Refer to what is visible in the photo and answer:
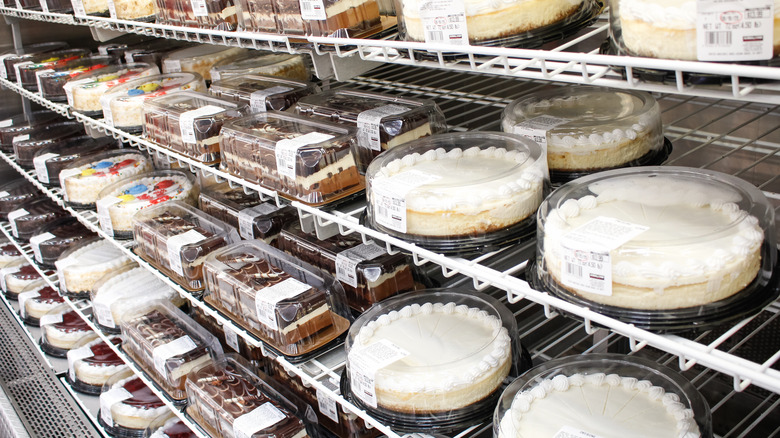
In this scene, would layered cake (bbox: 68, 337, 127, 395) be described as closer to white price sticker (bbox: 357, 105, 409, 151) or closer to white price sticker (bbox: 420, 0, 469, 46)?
white price sticker (bbox: 357, 105, 409, 151)

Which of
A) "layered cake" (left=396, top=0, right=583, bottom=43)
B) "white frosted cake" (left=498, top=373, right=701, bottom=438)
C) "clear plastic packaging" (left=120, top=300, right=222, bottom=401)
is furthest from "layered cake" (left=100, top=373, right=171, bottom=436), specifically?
"layered cake" (left=396, top=0, right=583, bottom=43)

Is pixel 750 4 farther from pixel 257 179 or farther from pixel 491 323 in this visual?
pixel 257 179

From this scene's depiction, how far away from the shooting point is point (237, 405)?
211 cm

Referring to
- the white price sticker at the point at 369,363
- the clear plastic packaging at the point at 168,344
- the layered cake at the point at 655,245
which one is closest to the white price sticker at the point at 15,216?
the clear plastic packaging at the point at 168,344

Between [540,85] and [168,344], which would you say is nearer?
[540,85]

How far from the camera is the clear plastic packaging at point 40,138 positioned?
11.8ft

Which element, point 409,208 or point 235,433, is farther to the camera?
point 235,433

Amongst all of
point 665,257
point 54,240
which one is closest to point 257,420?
point 665,257

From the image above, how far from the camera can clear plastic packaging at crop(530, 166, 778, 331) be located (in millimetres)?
1023

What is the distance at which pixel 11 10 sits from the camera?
3373 mm

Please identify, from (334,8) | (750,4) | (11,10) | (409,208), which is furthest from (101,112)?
(750,4)

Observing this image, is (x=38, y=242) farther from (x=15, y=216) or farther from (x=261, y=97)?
(x=261, y=97)

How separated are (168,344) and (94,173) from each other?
1.02 meters

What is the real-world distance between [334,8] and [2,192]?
338 centimetres
